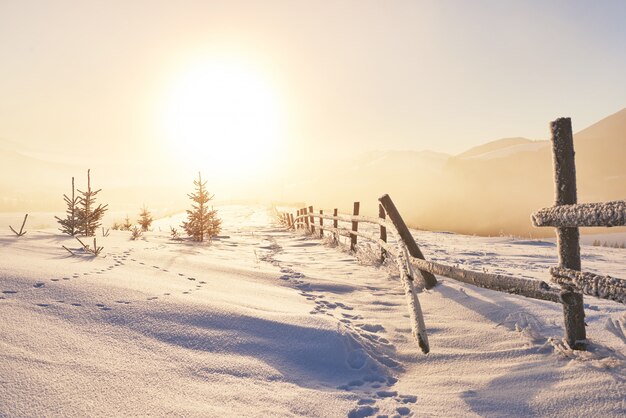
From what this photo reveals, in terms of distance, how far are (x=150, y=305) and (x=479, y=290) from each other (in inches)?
165

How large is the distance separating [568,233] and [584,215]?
0.36 metres

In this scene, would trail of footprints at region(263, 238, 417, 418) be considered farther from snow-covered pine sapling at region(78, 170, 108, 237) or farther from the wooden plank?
snow-covered pine sapling at region(78, 170, 108, 237)

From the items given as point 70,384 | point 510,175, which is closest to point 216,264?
point 70,384

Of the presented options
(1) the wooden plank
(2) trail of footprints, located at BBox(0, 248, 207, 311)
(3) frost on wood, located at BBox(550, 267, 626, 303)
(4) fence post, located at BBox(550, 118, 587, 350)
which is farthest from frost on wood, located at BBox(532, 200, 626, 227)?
(2) trail of footprints, located at BBox(0, 248, 207, 311)

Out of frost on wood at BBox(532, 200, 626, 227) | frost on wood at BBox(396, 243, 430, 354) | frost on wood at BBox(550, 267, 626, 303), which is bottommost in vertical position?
frost on wood at BBox(396, 243, 430, 354)

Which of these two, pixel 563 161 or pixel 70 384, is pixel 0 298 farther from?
pixel 563 161

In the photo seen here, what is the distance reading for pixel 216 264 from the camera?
A: 6.62m

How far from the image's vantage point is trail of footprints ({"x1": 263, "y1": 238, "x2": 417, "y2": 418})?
8.03ft

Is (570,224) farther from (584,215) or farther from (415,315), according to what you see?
(415,315)

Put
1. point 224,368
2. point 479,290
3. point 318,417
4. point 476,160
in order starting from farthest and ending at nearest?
point 476,160 < point 479,290 < point 224,368 < point 318,417

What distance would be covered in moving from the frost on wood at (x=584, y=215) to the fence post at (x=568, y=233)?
129 mm

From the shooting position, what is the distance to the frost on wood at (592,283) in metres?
2.18

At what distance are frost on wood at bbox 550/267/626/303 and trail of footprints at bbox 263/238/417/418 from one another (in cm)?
145

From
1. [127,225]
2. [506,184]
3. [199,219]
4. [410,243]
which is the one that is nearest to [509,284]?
[410,243]
